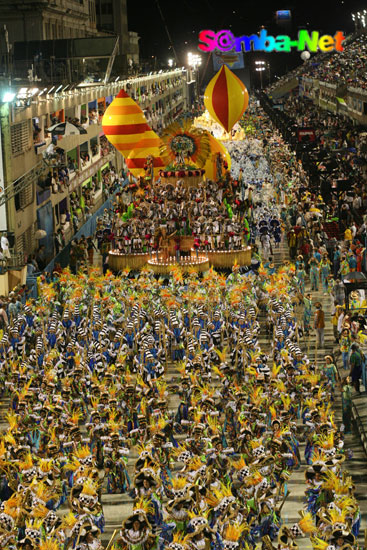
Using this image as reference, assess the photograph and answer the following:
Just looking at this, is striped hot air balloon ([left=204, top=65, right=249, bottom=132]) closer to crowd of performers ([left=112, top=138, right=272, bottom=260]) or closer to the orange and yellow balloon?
the orange and yellow balloon

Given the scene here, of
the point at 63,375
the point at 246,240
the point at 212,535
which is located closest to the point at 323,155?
the point at 246,240

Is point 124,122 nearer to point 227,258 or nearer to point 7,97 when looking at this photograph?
point 227,258

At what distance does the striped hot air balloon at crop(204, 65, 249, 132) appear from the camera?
52125mm

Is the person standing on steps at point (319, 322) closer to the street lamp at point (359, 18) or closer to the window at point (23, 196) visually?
the window at point (23, 196)

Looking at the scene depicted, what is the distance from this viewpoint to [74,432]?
1530cm

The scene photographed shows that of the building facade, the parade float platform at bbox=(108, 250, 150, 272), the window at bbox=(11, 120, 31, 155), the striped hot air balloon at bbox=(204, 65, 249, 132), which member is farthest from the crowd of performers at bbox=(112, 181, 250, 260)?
the striped hot air balloon at bbox=(204, 65, 249, 132)

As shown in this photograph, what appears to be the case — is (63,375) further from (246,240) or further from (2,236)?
(246,240)

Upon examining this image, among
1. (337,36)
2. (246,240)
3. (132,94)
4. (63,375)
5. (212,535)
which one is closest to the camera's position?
(212,535)

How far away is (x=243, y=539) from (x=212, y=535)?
0.75 m

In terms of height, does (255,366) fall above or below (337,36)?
below

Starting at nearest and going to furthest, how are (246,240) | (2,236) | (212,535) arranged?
(212,535) → (2,236) → (246,240)

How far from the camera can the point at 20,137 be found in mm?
32000

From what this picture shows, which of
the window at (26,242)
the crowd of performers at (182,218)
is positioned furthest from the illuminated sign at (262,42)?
the window at (26,242)

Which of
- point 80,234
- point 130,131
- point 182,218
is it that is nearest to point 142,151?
point 130,131
